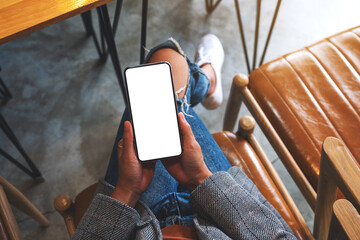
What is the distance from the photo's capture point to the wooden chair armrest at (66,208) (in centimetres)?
70

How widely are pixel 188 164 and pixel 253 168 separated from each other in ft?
0.67

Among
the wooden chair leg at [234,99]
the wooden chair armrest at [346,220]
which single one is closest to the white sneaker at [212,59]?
the wooden chair leg at [234,99]

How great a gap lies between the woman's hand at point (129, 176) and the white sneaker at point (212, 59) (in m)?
0.53

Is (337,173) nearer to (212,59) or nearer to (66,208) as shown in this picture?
(66,208)

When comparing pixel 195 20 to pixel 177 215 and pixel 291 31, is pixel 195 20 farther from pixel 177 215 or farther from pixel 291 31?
pixel 177 215

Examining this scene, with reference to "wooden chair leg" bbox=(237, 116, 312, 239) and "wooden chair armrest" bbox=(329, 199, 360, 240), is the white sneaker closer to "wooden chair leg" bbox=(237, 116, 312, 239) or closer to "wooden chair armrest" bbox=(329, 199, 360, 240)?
"wooden chair leg" bbox=(237, 116, 312, 239)

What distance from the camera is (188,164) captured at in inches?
24.7

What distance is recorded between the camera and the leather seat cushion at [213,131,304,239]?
0.70m

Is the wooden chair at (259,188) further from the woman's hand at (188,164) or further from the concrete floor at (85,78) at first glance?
the concrete floor at (85,78)

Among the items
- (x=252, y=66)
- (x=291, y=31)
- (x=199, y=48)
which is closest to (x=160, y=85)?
(x=199, y=48)

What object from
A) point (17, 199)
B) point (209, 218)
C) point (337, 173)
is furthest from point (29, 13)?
point (337, 173)

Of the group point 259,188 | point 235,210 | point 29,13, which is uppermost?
point 29,13

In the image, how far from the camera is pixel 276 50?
5.00ft

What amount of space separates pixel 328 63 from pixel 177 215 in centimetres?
58
